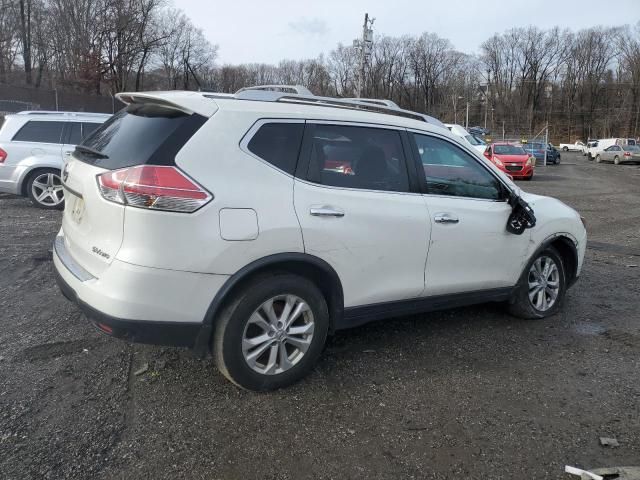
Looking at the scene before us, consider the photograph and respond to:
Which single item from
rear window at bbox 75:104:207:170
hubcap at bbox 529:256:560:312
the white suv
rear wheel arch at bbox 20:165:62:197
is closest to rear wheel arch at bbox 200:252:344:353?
the white suv

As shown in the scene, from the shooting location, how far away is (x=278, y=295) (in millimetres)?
3227

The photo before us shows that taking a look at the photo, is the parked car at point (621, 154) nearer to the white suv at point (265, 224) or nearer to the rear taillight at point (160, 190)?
the white suv at point (265, 224)

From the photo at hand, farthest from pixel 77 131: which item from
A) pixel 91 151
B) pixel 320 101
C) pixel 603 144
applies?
pixel 603 144

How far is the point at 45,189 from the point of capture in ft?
32.9

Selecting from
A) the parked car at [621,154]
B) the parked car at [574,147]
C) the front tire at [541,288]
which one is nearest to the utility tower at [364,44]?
the parked car at [621,154]

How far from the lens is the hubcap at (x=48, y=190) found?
994cm

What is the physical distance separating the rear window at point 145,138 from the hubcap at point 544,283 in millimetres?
3321

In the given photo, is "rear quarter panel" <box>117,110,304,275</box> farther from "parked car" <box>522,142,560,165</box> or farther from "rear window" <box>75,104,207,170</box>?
"parked car" <box>522,142,560,165</box>

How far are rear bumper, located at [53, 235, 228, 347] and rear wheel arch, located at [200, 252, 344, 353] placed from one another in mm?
36

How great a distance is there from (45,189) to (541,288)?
29.7 feet

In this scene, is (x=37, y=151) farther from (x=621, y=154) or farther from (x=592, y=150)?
(x=592, y=150)

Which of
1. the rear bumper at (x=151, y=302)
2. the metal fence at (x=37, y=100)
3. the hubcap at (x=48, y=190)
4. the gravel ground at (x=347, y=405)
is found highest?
the metal fence at (x=37, y=100)

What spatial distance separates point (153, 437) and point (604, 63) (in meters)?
108

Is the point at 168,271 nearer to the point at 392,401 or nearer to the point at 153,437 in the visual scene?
the point at 153,437
